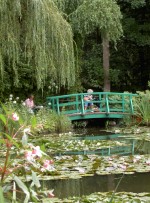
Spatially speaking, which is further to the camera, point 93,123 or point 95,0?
point 93,123

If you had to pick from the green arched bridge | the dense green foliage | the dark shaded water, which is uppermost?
the dense green foliage

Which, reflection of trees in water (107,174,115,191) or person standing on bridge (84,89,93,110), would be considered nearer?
Answer: reflection of trees in water (107,174,115,191)

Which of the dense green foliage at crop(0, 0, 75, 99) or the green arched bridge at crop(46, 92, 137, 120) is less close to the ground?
the dense green foliage at crop(0, 0, 75, 99)

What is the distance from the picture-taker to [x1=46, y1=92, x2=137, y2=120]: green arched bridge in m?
15.0

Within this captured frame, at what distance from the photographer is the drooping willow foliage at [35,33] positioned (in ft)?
27.4

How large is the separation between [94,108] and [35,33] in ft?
24.2

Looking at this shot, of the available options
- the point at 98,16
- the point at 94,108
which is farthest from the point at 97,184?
the point at 94,108

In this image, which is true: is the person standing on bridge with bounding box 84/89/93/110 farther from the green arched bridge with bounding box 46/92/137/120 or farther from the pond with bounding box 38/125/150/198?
the pond with bounding box 38/125/150/198

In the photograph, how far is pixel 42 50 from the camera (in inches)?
346

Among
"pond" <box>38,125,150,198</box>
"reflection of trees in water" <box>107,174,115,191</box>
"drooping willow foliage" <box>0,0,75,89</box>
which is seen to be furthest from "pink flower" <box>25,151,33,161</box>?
"drooping willow foliage" <box>0,0,75,89</box>

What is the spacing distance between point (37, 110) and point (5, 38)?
6186 mm

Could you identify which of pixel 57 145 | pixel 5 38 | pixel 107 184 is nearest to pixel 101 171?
pixel 107 184

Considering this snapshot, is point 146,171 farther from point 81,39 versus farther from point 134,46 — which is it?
point 134,46

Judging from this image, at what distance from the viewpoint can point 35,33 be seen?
8.56 meters
